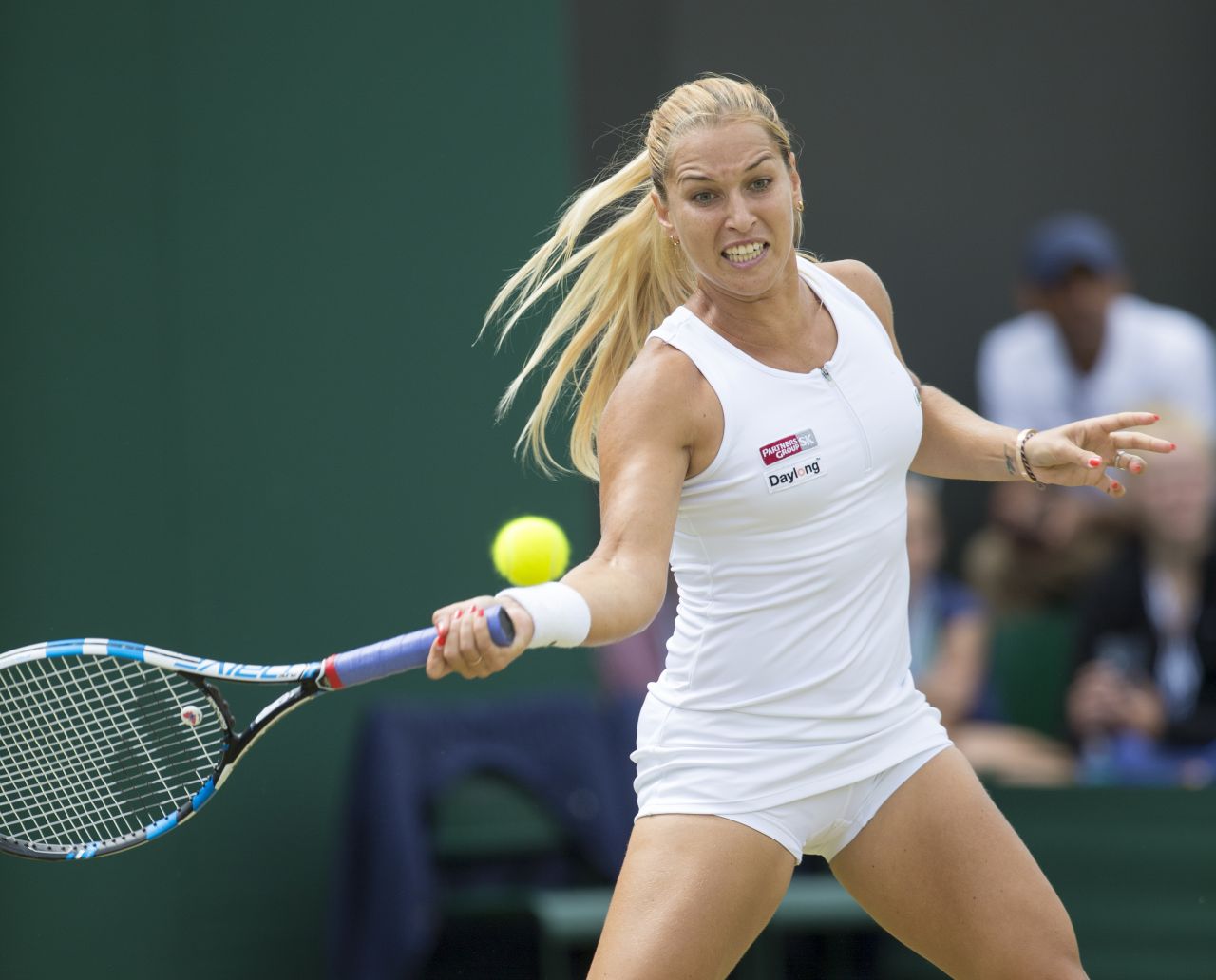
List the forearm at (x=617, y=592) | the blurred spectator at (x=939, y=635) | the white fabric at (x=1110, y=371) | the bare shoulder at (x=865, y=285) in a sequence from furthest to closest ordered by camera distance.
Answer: the white fabric at (x=1110, y=371)
the blurred spectator at (x=939, y=635)
the bare shoulder at (x=865, y=285)
the forearm at (x=617, y=592)

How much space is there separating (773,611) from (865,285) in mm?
654

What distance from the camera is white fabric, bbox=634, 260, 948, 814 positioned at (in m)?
2.99

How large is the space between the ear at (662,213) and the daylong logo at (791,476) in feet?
1.48

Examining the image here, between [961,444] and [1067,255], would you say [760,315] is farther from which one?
[1067,255]

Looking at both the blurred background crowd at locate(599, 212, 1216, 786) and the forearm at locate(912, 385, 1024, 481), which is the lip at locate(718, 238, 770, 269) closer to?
the forearm at locate(912, 385, 1024, 481)

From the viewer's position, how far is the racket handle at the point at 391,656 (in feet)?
8.52

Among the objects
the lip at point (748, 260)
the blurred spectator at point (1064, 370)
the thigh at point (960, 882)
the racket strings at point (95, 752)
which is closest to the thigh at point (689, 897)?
the thigh at point (960, 882)

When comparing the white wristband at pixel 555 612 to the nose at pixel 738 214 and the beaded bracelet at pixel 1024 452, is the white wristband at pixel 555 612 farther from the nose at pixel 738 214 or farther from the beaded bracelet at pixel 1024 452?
the beaded bracelet at pixel 1024 452

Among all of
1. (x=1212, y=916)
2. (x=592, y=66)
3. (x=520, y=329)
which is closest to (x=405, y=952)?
(x=520, y=329)

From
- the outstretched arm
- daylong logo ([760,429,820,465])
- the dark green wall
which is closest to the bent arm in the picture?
daylong logo ([760,429,820,465])

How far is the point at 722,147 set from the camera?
2.99 meters

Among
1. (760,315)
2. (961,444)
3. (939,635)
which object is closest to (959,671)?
(939,635)

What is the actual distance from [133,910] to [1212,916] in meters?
2.86

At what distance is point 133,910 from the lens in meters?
5.15
